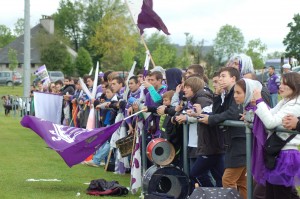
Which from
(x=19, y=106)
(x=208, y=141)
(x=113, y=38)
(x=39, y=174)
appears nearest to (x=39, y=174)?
(x=39, y=174)

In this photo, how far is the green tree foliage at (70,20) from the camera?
115 m

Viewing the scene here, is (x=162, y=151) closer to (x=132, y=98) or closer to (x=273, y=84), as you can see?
(x=132, y=98)

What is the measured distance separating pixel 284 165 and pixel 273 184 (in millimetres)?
226

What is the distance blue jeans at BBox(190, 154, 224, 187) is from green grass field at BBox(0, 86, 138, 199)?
140 centimetres

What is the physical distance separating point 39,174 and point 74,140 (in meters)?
1.94

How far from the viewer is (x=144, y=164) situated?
9.98m

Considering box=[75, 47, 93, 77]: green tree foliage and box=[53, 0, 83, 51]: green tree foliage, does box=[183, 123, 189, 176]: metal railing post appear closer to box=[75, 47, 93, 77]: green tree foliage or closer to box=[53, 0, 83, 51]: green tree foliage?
box=[75, 47, 93, 77]: green tree foliage

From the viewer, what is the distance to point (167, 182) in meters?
8.73

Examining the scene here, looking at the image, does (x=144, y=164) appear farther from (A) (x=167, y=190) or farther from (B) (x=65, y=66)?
(B) (x=65, y=66)

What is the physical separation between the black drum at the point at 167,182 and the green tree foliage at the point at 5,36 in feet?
479

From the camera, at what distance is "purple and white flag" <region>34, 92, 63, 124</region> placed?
17.8 meters

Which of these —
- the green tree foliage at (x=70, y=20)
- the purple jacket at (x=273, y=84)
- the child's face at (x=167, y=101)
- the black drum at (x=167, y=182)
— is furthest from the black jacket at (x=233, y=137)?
the green tree foliage at (x=70, y=20)

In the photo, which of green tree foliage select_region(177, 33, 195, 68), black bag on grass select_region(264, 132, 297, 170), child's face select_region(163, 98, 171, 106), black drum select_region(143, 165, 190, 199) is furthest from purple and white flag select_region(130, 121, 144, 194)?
green tree foliage select_region(177, 33, 195, 68)

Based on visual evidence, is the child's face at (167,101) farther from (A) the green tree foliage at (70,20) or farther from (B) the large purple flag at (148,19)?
(A) the green tree foliage at (70,20)
